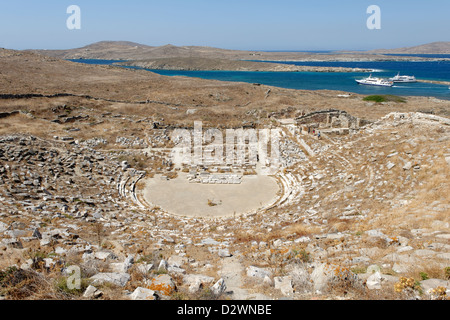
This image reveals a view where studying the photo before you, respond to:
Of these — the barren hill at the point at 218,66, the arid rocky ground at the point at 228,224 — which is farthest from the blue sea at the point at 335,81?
the arid rocky ground at the point at 228,224

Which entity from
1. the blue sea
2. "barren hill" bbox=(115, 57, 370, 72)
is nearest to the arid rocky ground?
the blue sea

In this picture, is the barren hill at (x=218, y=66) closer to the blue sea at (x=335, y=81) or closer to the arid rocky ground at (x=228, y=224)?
the blue sea at (x=335, y=81)

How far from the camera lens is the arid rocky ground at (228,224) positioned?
19.9 ft

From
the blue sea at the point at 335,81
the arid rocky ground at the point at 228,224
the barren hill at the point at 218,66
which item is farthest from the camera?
the barren hill at the point at 218,66

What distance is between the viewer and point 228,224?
13422mm

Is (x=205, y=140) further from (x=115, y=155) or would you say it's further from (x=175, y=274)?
(x=175, y=274)

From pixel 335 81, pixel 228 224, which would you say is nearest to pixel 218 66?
pixel 335 81

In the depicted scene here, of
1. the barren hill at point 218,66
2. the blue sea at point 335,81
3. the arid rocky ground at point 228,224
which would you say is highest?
the barren hill at point 218,66

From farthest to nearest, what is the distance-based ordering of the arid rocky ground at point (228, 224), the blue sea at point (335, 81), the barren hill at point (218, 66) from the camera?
1. the barren hill at point (218, 66)
2. the blue sea at point (335, 81)
3. the arid rocky ground at point (228, 224)

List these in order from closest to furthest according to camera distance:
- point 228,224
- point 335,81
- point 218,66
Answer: point 228,224
point 335,81
point 218,66

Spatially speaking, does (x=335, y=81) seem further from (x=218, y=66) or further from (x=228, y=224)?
(x=228, y=224)

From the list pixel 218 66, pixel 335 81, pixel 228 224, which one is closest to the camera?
pixel 228 224

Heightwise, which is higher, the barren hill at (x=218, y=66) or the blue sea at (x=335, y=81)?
the barren hill at (x=218, y=66)
